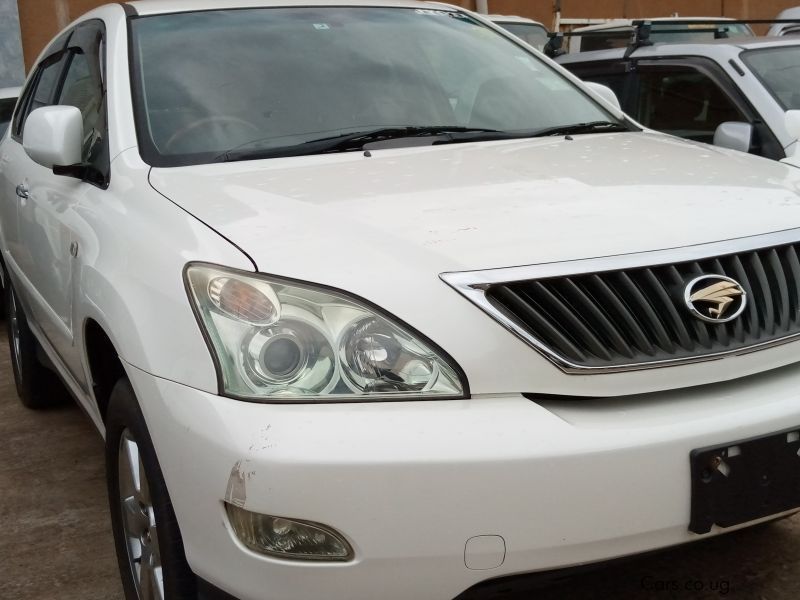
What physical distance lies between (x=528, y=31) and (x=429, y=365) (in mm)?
9490

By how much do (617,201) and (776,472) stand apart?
0.65 metres

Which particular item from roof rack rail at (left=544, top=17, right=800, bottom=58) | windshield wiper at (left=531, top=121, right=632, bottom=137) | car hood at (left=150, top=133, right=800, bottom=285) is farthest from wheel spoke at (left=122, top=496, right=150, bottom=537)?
roof rack rail at (left=544, top=17, right=800, bottom=58)

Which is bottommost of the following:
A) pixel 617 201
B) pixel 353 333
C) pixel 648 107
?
pixel 648 107

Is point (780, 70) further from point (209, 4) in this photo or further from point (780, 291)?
point (780, 291)

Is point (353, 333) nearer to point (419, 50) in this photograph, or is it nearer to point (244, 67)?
point (244, 67)

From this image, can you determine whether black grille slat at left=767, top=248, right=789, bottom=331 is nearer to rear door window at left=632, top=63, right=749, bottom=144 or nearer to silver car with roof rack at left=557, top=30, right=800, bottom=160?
silver car with roof rack at left=557, top=30, right=800, bottom=160

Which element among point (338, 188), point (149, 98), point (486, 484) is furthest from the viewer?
point (149, 98)

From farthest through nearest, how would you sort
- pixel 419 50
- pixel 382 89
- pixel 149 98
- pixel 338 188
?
pixel 419 50, pixel 382 89, pixel 149 98, pixel 338 188

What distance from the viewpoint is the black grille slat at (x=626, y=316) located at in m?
1.88

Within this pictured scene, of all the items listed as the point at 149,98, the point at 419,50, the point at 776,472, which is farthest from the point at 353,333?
the point at 419,50

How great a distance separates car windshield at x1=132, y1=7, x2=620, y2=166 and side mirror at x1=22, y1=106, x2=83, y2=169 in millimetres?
193

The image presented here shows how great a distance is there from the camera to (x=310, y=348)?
188cm

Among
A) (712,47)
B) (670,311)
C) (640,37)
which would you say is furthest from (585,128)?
(640,37)

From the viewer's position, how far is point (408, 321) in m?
1.85
